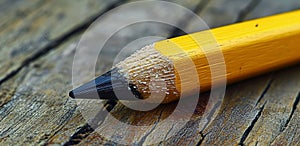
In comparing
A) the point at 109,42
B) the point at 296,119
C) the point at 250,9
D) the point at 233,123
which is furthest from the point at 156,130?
the point at 250,9

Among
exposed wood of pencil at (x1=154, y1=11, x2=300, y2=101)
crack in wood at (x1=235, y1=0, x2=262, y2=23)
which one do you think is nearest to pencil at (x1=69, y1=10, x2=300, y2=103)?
exposed wood of pencil at (x1=154, y1=11, x2=300, y2=101)

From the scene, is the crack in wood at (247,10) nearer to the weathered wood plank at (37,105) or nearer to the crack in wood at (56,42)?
the crack in wood at (56,42)

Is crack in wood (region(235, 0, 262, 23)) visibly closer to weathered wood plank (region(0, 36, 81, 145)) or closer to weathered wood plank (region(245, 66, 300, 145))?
weathered wood plank (region(245, 66, 300, 145))

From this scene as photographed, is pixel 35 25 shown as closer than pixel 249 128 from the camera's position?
→ No

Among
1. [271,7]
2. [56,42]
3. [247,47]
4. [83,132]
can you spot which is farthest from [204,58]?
[271,7]

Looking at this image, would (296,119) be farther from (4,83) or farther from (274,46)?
(4,83)

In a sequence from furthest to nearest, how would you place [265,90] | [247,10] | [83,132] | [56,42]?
[247,10] < [56,42] < [265,90] < [83,132]

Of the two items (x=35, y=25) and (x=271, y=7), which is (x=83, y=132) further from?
(x=271, y=7)
